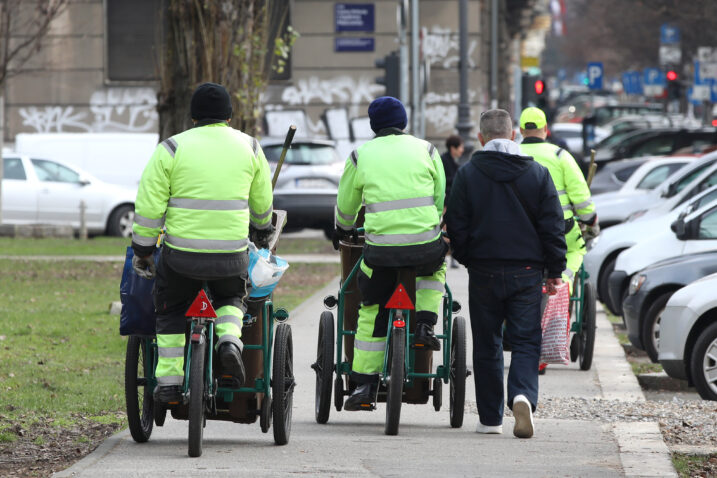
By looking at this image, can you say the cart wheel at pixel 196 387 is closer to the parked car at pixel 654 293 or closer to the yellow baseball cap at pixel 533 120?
the yellow baseball cap at pixel 533 120

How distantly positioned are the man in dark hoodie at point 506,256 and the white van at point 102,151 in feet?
60.0

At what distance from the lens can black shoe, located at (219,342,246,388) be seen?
6.40 m

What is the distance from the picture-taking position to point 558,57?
14975 cm

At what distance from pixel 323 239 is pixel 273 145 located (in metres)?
2.79

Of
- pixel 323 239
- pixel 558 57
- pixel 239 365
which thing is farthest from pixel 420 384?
pixel 558 57

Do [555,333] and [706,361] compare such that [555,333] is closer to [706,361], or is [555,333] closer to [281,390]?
[706,361]

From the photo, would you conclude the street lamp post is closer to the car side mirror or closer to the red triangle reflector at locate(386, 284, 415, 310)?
the car side mirror

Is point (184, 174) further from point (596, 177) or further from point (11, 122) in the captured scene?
point (11, 122)

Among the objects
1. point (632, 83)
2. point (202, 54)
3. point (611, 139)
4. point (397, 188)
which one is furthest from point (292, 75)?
point (632, 83)

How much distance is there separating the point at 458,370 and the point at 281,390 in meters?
1.03

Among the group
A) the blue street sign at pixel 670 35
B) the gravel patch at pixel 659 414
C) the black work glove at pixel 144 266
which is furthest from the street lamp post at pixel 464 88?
the blue street sign at pixel 670 35

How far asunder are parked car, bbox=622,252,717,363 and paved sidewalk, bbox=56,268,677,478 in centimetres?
285

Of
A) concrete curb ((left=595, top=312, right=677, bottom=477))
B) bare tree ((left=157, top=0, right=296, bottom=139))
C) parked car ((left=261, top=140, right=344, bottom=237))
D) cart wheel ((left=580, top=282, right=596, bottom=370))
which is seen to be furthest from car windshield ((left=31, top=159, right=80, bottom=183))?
cart wheel ((left=580, top=282, right=596, bottom=370))

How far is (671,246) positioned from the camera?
1263 centimetres
